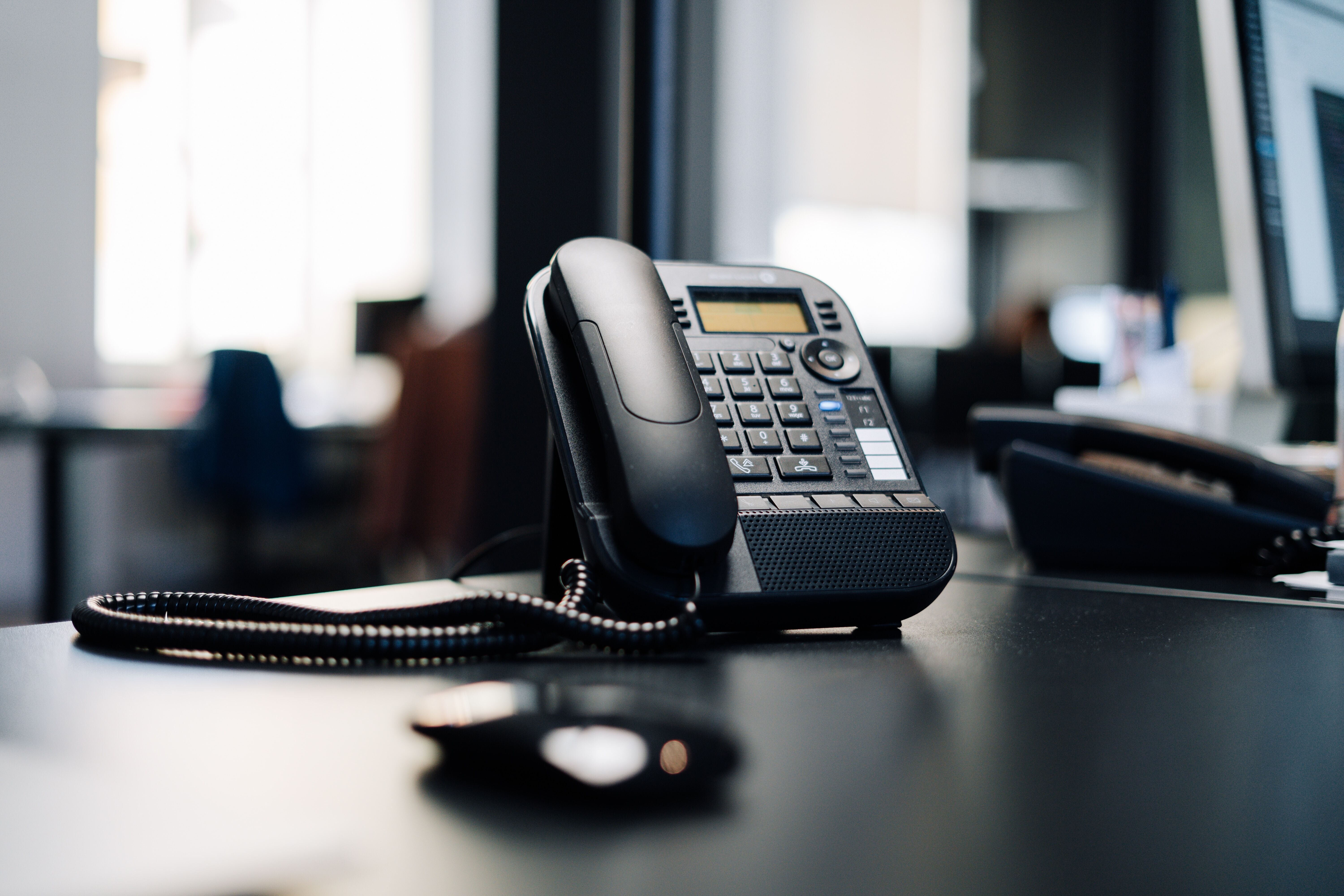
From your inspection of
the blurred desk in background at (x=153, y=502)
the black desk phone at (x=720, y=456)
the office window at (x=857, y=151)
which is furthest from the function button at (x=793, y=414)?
the office window at (x=857, y=151)

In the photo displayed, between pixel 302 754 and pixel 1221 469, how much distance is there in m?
0.67

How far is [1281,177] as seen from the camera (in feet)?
3.01

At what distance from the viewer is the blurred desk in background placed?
358cm

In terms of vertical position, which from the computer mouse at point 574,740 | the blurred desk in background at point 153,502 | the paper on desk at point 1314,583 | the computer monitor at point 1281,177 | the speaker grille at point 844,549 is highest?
the computer monitor at point 1281,177

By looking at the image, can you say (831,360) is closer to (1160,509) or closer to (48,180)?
(1160,509)

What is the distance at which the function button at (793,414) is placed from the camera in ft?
1.73

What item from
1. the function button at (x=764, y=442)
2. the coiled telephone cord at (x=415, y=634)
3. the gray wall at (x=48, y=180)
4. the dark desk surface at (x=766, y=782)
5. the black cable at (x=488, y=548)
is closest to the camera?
the dark desk surface at (x=766, y=782)

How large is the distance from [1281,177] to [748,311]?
605 millimetres

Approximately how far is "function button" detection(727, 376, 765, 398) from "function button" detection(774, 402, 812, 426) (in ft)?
0.03

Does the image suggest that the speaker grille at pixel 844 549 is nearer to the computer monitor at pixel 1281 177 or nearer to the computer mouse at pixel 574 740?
the computer mouse at pixel 574 740

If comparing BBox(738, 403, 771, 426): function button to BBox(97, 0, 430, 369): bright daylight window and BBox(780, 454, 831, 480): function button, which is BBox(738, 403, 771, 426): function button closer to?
BBox(780, 454, 831, 480): function button

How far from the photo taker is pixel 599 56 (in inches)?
60.1

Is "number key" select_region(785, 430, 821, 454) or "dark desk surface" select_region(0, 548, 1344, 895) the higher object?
"number key" select_region(785, 430, 821, 454)

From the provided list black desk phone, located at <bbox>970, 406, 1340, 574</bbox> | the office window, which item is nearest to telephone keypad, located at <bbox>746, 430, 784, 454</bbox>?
black desk phone, located at <bbox>970, 406, 1340, 574</bbox>
